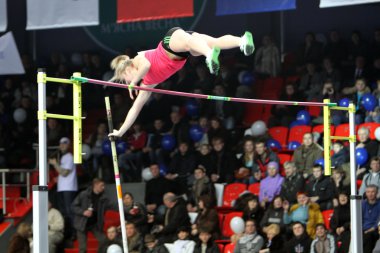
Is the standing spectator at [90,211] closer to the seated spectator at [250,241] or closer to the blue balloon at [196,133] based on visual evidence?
the blue balloon at [196,133]

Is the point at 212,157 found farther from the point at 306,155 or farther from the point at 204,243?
the point at 204,243

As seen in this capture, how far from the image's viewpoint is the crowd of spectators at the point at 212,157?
15727 millimetres

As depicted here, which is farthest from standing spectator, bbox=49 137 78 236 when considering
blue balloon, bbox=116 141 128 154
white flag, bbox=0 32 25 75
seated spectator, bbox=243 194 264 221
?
seated spectator, bbox=243 194 264 221

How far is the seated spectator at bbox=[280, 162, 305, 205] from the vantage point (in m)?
16.2

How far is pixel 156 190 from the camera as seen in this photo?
58.3ft

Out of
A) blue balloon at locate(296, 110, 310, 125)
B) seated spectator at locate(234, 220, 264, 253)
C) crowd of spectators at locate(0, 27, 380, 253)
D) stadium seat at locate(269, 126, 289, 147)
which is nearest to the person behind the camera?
seated spectator at locate(234, 220, 264, 253)

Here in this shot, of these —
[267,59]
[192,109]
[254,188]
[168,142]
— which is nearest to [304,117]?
[254,188]

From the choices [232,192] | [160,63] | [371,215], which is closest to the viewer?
[160,63]

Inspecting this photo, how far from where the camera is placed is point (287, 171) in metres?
16.4

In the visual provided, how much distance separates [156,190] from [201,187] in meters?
0.94

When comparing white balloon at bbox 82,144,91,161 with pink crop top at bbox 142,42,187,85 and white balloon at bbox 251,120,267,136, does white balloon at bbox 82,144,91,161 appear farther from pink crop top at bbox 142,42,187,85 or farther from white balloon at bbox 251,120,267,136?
pink crop top at bbox 142,42,187,85

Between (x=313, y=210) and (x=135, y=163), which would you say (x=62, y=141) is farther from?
(x=313, y=210)

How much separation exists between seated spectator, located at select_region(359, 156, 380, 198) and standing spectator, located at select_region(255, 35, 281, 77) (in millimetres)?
4998

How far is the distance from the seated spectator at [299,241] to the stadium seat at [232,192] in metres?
2.18
